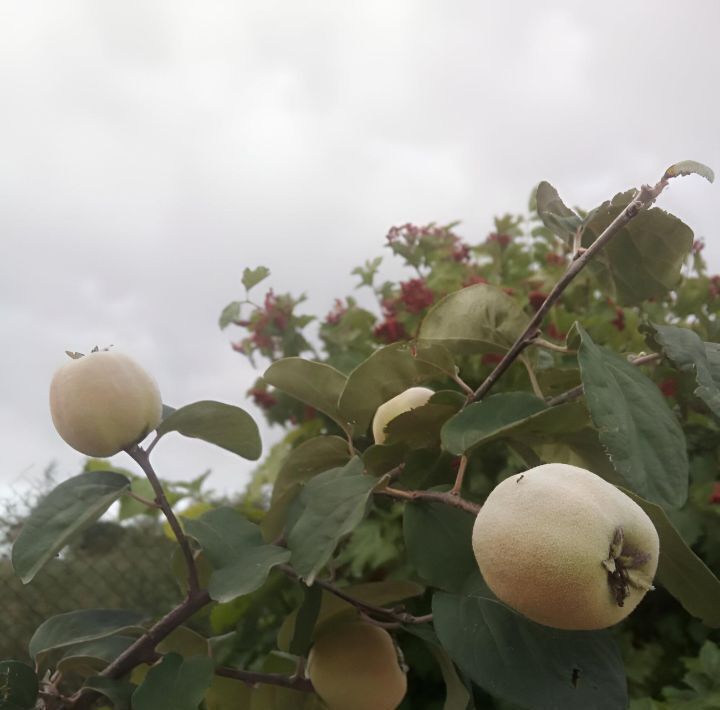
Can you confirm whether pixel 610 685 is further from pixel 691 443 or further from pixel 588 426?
pixel 691 443

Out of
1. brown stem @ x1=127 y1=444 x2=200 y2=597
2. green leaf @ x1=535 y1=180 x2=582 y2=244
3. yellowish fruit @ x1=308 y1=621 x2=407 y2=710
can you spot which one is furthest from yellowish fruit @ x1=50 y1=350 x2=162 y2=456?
green leaf @ x1=535 y1=180 x2=582 y2=244

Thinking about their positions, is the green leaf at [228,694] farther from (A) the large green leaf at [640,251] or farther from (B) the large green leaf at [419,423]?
(A) the large green leaf at [640,251]

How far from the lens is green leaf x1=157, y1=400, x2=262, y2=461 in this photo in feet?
1.92

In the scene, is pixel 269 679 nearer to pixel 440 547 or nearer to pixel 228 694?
pixel 228 694

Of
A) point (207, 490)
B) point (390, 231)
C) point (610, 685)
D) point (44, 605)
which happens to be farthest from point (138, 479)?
point (610, 685)

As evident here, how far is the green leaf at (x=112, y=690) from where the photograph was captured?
570mm

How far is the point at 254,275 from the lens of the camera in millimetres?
824

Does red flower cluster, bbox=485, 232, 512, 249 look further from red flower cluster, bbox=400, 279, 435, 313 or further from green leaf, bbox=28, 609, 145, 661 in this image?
green leaf, bbox=28, 609, 145, 661

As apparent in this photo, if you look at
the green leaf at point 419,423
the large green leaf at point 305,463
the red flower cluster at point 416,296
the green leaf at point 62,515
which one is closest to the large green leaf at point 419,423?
the green leaf at point 419,423

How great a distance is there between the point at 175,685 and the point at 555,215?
0.45m

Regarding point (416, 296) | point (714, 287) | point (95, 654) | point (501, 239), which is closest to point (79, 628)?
point (95, 654)

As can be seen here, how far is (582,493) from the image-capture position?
38 cm

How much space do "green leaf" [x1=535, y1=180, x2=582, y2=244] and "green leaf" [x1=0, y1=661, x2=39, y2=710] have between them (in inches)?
20.7

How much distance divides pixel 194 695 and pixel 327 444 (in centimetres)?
22
